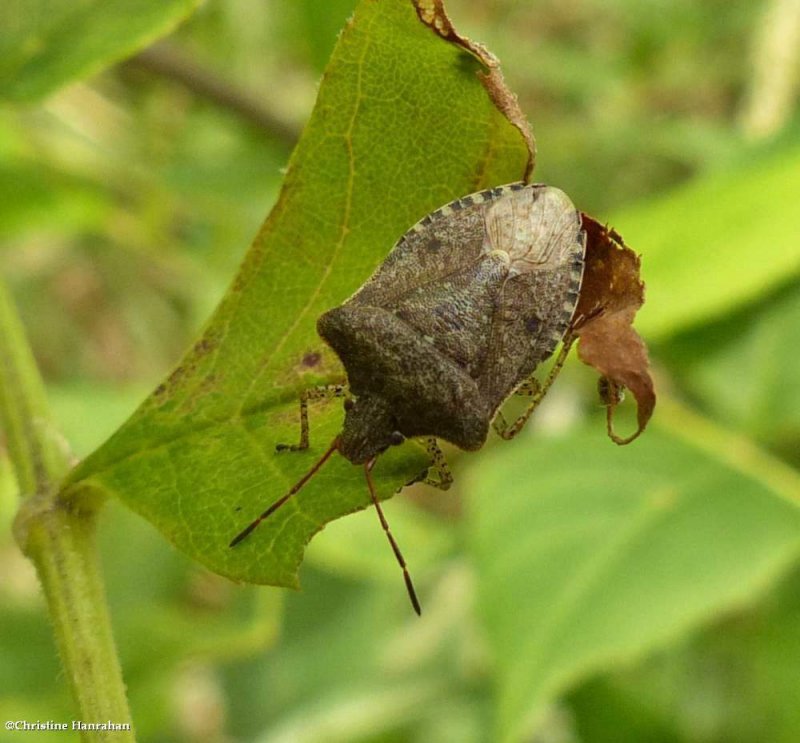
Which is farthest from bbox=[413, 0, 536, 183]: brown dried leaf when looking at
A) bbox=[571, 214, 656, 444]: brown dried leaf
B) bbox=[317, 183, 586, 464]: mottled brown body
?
bbox=[317, 183, 586, 464]: mottled brown body

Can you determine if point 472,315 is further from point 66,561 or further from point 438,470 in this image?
point 66,561

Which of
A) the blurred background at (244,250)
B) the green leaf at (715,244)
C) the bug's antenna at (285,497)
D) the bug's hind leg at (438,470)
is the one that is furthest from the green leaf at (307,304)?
the green leaf at (715,244)

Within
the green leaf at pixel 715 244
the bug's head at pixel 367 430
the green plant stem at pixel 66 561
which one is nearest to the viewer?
the green plant stem at pixel 66 561

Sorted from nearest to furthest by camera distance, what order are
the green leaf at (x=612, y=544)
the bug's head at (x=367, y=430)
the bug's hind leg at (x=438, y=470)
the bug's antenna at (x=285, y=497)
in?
the bug's antenna at (x=285, y=497), the bug's head at (x=367, y=430), the bug's hind leg at (x=438, y=470), the green leaf at (x=612, y=544)

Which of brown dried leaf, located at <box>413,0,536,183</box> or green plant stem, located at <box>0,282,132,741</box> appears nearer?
green plant stem, located at <box>0,282,132,741</box>

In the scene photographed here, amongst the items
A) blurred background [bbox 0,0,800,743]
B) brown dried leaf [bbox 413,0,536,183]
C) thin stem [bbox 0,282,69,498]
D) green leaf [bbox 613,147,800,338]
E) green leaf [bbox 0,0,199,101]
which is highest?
brown dried leaf [bbox 413,0,536,183]

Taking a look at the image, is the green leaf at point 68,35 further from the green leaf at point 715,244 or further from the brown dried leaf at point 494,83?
the green leaf at point 715,244

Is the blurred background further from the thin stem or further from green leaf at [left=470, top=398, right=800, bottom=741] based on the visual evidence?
the thin stem

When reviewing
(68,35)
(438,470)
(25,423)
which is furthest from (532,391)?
(68,35)
